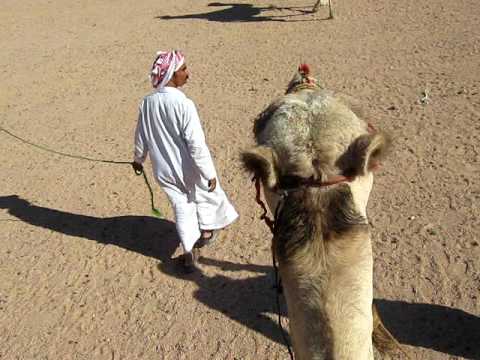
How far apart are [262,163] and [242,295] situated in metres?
2.68

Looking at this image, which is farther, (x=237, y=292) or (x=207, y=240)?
(x=207, y=240)

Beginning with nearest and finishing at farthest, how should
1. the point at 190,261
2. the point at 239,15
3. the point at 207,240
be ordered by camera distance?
the point at 190,261, the point at 207,240, the point at 239,15

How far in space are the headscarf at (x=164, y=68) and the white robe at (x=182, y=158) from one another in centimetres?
8

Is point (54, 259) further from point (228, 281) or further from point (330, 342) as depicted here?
point (330, 342)

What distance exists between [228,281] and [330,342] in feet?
9.68

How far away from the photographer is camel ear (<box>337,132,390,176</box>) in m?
1.98

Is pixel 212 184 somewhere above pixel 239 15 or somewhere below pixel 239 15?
below

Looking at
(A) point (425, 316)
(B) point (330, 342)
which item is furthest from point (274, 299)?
(B) point (330, 342)

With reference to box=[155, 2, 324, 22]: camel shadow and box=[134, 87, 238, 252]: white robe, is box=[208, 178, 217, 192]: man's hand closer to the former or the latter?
box=[134, 87, 238, 252]: white robe

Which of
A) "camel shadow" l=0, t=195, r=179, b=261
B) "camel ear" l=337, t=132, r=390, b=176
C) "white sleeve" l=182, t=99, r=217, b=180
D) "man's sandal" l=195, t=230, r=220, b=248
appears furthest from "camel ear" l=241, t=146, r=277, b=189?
"camel shadow" l=0, t=195, r=179, b=261

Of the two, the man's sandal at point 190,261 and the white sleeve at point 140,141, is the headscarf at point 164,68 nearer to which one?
the white sleeve at point 140,141

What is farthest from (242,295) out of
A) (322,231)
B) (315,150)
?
(322,231)

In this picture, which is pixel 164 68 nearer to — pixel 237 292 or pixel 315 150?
pixel 237 292

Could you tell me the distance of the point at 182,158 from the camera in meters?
4.48
